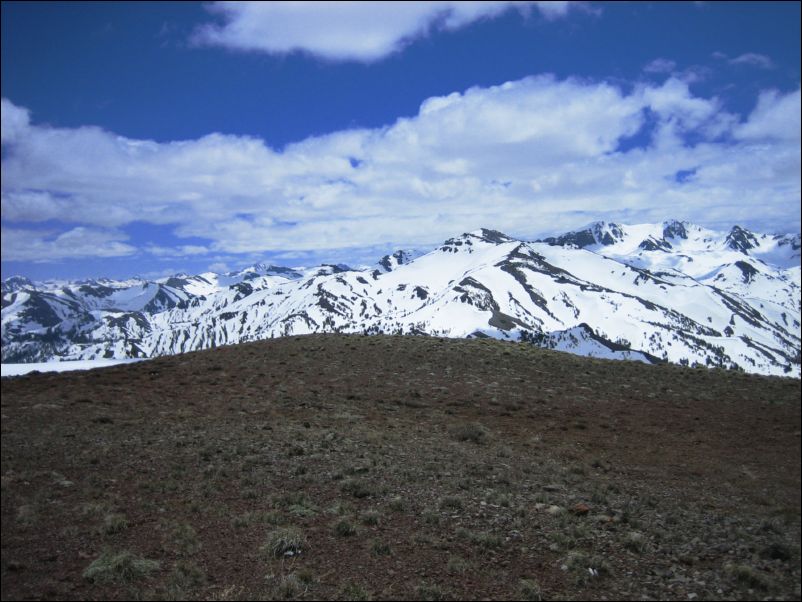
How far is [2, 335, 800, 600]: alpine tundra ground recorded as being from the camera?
861cm

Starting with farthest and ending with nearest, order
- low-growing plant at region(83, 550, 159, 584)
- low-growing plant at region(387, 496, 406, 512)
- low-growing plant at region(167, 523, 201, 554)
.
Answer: low-growing plant at region(387, 496, 406, 512), low-growing plant at region(167, 523, 201, 554), low-growing plant at region(83, 550, 159, 584)

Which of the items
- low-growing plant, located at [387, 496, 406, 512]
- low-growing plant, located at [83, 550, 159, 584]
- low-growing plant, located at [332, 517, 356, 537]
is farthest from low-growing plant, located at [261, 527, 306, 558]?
low-growing plant, located at [387, 496, 406, 512]

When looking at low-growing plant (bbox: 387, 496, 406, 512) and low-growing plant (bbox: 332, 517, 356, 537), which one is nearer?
low-growing plant (bbox: 332, 517, 356, 537)

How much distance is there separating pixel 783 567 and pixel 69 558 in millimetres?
13656

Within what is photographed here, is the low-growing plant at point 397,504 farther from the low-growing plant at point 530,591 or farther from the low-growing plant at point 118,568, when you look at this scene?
the low-growing plant at point 118,568

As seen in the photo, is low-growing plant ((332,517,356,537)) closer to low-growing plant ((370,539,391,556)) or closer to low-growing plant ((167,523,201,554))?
low-growing plant ((370,539,391,556))

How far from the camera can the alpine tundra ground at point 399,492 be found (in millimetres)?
8609

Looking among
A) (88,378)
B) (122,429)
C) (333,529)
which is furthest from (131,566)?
(88,378)

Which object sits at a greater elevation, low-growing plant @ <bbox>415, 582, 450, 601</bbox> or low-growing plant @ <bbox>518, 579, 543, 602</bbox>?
low-growing plant @ <bbox>415, 582, 450, 601</bbox>

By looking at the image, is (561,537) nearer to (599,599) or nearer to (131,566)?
(599,599)

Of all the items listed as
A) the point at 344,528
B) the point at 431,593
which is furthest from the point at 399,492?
the point at 431,593

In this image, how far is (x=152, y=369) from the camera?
94.8 ft

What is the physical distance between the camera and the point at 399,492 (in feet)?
42.8

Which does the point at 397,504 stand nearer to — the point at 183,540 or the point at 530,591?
the point at 530,591
